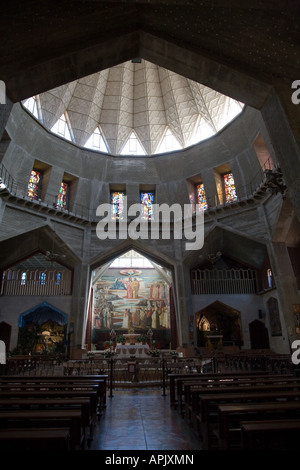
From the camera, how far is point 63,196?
801 inches

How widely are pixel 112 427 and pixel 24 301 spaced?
16903 millimetres

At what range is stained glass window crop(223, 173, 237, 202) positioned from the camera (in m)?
19.1

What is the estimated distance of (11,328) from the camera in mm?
18688

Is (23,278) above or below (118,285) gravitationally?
below

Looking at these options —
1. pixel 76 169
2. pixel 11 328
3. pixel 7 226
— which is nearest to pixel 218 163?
pixel 76 169

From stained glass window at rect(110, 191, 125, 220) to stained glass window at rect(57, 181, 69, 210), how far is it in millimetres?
3092

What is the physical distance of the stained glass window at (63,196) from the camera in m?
19.8

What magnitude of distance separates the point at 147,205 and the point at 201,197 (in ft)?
12.5

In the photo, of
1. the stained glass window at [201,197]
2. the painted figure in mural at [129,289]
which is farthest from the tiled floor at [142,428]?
the painted figure in mural at [129,289]

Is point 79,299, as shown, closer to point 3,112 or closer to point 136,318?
point 136,318

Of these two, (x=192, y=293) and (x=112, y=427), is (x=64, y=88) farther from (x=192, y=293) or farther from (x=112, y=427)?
(x=112, y=427)

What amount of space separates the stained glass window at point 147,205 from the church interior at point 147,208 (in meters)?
0.09

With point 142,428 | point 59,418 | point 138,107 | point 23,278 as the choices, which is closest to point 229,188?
point 138,107

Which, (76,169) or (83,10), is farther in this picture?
(76,169)
